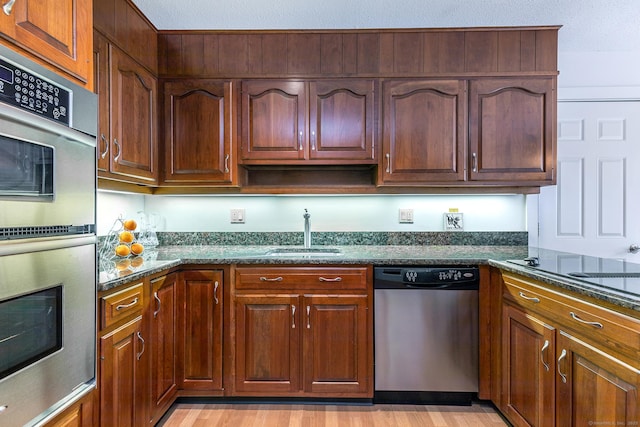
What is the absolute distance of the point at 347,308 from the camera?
213cm

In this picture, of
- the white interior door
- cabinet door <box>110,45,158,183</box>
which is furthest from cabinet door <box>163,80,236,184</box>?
the white interior door

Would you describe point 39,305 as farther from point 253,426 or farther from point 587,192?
point 587,192

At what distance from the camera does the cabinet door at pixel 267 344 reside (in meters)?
2.14

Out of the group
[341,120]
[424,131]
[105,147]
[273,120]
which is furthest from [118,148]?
[424,131]

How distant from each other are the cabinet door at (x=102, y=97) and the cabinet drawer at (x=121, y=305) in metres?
0.62

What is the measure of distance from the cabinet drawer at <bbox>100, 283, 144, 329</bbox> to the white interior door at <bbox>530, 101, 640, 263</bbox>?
260 centimetres

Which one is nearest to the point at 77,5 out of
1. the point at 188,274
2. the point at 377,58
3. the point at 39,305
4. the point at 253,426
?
the point at 39,305

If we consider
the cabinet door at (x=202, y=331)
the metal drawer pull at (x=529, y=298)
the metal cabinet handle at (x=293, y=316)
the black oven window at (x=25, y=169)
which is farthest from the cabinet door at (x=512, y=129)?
the black oven window at (x=25, y=169)

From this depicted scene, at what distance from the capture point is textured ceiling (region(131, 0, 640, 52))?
2.11m

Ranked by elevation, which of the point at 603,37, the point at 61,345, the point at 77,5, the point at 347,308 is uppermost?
the point at 603,37

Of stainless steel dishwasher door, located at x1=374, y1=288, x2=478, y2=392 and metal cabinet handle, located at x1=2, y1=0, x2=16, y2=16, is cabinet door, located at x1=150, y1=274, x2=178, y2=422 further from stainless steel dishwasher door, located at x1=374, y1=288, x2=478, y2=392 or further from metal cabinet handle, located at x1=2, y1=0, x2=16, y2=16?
metal cabinet handle, located at x1=2, y1=0, x2=16, y2=16

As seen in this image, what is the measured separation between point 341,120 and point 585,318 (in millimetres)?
1662

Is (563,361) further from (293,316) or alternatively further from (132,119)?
(132,119)

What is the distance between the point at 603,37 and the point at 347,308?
2441 millimetres
